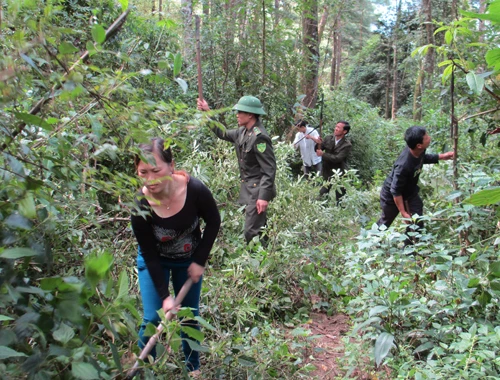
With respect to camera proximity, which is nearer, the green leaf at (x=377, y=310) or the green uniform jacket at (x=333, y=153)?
the green leaf at (x=377, y=310)

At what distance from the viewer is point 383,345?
3.00 m

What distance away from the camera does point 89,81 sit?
1.70 meters

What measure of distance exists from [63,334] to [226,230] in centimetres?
433

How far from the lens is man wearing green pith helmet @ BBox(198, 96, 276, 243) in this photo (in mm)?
5023

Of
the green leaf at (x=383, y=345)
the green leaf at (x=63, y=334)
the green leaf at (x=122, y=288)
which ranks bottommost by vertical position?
the green leaf at (x=383, y=345)

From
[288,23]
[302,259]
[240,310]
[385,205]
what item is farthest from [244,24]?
[240,310]

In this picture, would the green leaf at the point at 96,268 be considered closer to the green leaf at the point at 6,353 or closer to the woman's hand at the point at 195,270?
the green leaf at the point at 6,353

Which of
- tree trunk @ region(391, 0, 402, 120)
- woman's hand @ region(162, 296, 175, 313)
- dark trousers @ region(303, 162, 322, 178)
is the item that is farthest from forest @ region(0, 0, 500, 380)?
tree trunk @ region(391, 0, 402, 120)

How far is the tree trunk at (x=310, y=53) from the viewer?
955 centimetres

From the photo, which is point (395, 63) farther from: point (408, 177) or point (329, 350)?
point (329, 350)

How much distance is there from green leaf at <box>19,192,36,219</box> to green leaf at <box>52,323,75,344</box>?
379 mm

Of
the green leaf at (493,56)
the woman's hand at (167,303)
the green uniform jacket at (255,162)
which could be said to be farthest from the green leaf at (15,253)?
the green uniform jacket at (255,162)

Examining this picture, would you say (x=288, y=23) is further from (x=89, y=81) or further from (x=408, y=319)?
(x=89, y=81)

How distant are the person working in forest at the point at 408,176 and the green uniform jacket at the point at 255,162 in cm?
151
